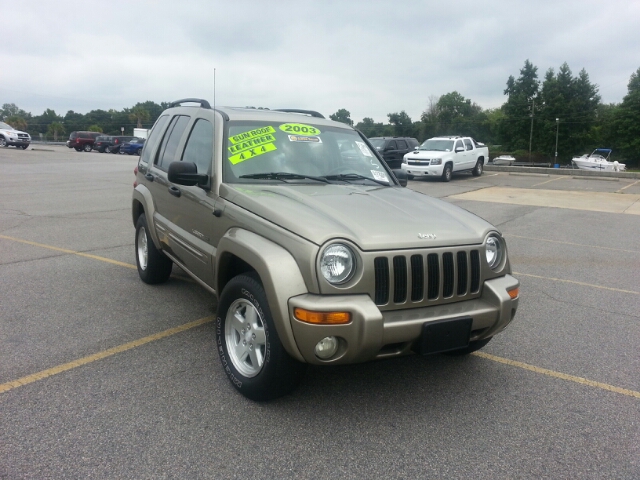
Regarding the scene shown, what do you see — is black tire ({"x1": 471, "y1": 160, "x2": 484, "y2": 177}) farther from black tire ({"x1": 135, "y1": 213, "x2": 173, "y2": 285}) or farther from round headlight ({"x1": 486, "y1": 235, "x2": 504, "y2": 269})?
round headlight ({"x1": 486, "y1": 235, "x2": 504, "y2": 269})

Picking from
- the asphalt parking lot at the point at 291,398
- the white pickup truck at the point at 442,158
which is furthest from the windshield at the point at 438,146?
the asphalt parking lot at the point at 291,398

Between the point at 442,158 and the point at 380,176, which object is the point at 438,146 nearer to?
the point at 442,158

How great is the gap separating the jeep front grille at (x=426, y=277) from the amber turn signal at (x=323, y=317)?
0.86ft

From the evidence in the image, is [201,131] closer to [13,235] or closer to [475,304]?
[475,304]

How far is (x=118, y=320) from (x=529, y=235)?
8024 mm

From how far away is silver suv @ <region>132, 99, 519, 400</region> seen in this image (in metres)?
3.04

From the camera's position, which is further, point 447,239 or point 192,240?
point 192,240

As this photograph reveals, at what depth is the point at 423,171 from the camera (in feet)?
74.3

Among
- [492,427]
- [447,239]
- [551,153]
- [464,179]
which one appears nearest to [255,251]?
[447,239]

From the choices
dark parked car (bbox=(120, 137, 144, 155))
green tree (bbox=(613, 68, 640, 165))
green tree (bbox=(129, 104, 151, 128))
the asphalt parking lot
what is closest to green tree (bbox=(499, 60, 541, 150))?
green tree (bbox=(613, 68, 640, 165))

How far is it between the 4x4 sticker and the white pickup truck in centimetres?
1767

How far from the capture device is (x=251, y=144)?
4.42m

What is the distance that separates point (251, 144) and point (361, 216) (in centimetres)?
140

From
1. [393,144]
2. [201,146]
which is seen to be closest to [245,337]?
[201,146]
